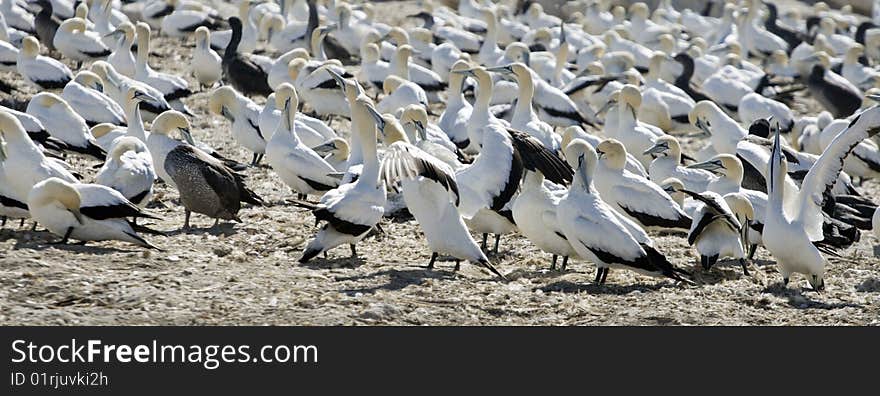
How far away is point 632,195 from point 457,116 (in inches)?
166

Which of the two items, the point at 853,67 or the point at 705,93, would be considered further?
the point at 853,67

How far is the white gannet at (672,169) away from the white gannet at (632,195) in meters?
1.32

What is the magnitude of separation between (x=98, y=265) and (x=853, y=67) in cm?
1684

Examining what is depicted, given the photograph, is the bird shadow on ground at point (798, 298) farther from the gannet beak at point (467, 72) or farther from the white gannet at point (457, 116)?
the white gannet at point (457, 116)

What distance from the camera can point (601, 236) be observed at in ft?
28.8

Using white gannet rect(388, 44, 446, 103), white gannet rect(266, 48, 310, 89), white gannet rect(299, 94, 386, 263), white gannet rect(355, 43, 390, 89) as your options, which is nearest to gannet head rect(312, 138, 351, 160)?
white gannet rect(299, 94, 386, 263)

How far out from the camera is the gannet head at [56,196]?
847 cm

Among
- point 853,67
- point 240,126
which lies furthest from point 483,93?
point 853,67

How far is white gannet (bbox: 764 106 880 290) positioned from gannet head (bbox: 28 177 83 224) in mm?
4422

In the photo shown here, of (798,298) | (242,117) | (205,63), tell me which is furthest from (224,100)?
(798,298)
